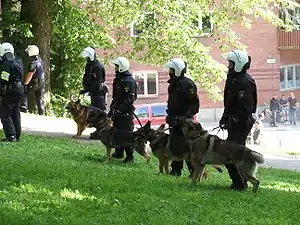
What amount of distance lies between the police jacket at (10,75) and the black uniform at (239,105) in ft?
15.4

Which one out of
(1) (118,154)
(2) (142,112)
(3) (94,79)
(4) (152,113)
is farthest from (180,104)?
(2) (142,112)

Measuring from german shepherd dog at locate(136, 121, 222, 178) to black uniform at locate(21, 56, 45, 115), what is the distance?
728 centimetres

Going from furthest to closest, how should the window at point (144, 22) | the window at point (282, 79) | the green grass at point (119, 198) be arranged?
1. the window at point (282, 79)
2. the window at point (144, 22)
3. the green grass at point (119, 198)

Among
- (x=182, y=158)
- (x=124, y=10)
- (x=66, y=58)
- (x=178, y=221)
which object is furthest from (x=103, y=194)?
(x=66, y=58)

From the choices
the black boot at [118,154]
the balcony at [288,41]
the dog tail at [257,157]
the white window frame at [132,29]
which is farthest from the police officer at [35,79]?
the balcony at [288,41]

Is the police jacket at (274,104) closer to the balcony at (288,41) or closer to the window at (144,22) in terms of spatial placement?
the balcony at (288,41)

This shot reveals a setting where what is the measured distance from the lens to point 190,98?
9.12 metres

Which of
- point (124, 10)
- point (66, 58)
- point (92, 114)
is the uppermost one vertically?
point (124, 10)

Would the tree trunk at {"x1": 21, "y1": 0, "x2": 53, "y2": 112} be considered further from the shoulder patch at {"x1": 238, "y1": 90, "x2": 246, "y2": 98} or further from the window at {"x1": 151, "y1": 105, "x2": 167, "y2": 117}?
the shoulder patch at {"x1": 238, "y1": 90, "x2": 246, "y2": 98}

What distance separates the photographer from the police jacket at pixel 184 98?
29.9 ft

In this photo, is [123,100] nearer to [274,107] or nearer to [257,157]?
[257,157]

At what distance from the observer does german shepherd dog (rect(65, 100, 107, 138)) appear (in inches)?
503

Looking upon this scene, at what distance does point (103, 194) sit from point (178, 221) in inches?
54.9

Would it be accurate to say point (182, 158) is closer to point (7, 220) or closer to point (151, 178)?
point (151, 178)
